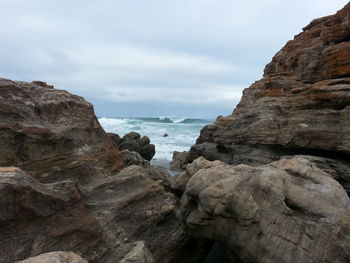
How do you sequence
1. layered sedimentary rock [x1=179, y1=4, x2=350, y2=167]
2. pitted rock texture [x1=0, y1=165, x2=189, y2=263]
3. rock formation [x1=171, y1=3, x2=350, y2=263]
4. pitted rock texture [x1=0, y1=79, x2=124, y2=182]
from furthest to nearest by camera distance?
layered sedimentary rock [x1=179, y1=4, x2=350, y2=167] < pitted rock texture [x1=0, y1=79, x2=124, y2=182] < rock formation [x1=171, y1=3, x2=350, y2=263] < pitted rock texture [x1=0, y1=165, x2=189, y2=263]

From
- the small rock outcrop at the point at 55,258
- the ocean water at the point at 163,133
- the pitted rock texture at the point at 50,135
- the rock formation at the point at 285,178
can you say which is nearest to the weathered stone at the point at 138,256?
the rock formation at the point at 285,178

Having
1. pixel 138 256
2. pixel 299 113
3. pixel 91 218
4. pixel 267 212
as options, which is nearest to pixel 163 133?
pixel 299 113

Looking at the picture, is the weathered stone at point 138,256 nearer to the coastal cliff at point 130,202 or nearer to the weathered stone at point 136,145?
the coastal cliff at point 130,202

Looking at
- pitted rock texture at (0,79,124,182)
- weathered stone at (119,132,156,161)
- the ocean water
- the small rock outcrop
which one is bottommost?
the ocean water

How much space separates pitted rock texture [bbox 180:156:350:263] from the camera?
493 cm

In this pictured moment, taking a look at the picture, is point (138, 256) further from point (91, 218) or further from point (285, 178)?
point (285, 178)

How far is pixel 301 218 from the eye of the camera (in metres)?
5.25

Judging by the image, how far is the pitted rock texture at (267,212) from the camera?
4930 mm

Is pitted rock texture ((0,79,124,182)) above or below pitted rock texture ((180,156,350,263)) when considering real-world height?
above

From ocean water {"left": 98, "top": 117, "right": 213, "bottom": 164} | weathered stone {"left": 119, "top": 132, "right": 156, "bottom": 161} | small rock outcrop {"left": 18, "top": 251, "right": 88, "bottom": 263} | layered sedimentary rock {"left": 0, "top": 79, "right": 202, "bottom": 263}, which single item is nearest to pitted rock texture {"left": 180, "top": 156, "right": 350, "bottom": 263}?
layered sedimentary rock {"left": 0, "top": 79, "right": 202, "bottom": 263}

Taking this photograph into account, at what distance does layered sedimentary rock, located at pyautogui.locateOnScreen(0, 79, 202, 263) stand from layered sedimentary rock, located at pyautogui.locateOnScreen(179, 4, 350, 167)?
5.86 metres

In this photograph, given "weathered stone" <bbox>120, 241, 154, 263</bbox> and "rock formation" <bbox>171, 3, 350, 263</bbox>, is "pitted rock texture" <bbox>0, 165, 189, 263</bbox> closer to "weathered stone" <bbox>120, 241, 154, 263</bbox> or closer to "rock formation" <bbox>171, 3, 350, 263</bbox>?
"weathered stone" <bbox>120, 241, 154, 263</bbox>

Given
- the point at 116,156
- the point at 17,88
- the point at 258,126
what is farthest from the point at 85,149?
the point at 258,126

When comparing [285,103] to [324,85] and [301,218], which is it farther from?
[301,218]
